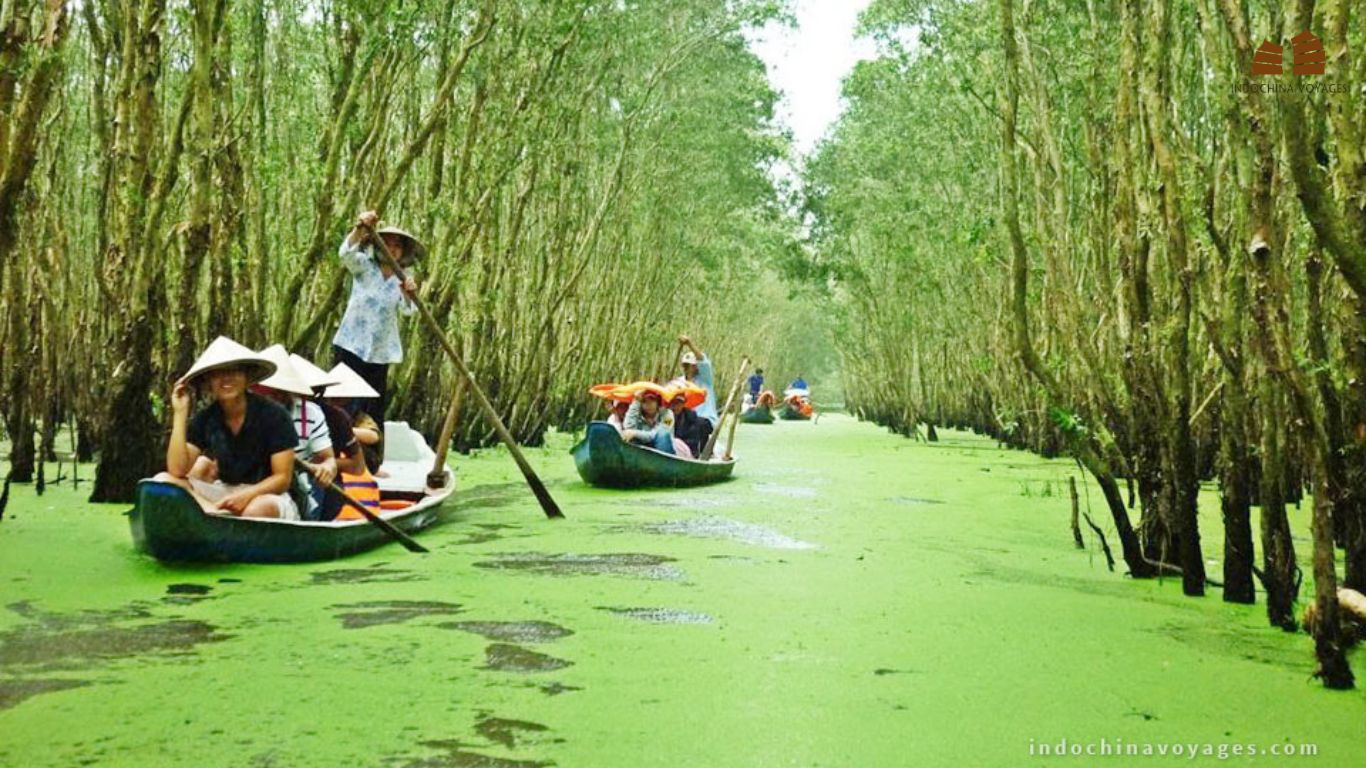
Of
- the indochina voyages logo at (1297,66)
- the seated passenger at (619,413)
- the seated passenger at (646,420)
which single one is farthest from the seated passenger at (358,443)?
the indochina voyages logo at (1297,66)

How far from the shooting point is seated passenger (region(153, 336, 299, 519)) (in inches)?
216

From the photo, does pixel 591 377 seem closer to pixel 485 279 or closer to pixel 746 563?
pixel 485 279

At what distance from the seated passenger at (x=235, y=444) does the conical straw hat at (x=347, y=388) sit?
1.19 m

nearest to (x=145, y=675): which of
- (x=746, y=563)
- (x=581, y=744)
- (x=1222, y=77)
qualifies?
(x=581, y=744)

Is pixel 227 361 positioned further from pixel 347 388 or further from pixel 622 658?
pixel 622 658

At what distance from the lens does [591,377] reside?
20.0 metres

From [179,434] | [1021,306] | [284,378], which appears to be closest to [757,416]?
[284,378]

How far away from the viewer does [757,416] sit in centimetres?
3077

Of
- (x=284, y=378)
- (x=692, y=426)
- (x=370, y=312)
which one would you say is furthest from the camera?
(x=692, y=426)

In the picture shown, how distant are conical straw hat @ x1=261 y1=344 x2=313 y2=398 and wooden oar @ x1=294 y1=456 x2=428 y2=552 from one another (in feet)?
1.04

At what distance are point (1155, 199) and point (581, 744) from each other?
129 inches

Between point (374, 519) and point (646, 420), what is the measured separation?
15.7 feet

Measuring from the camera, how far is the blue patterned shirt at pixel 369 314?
7879 millimetres

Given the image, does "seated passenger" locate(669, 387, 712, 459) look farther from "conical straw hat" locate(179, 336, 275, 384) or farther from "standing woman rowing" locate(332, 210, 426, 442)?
"conical straw hat" locate(179, 336, 275, 384)
